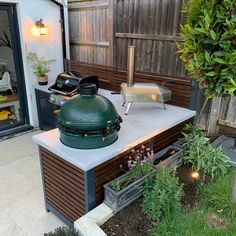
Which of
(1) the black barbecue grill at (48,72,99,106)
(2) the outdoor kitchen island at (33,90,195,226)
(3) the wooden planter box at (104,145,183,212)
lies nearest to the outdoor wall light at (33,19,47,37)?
(1) the black barbecue grill at (48,72,99,106)

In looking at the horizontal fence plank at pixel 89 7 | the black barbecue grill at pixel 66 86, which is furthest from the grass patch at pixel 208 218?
the horizontal fence plank at pixel 89 7

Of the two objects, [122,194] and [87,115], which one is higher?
[87,115]

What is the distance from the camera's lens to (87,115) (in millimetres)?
1928

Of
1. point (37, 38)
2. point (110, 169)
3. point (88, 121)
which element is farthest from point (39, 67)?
point (110, 169)

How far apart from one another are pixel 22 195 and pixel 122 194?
4.96 ft

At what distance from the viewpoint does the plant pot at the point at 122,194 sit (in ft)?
6.32

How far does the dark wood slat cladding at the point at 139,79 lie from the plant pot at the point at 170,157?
0.77 m

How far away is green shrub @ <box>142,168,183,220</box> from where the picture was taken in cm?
189

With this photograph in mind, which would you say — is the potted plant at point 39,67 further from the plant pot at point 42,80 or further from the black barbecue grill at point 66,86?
the black barbecue grill at point 66,86

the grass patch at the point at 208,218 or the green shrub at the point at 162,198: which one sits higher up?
the green shrub at the point at 162,198

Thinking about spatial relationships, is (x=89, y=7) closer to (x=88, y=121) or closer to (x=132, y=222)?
(x=88, y=121)

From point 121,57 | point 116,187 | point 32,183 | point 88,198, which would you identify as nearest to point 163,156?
point 116,187

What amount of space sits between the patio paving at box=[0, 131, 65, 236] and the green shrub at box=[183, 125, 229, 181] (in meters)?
1.45

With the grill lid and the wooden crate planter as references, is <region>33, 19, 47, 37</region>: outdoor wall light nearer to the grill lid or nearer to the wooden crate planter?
the grill lid
